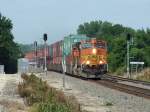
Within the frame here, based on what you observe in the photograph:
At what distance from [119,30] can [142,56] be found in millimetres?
82298

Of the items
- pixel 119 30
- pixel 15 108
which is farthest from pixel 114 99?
pixel 119 30

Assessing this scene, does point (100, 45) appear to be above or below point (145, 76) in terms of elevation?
above

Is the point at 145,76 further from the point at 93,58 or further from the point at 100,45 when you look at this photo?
the point at 93,58

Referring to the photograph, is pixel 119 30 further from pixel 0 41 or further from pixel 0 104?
pixel 0 104

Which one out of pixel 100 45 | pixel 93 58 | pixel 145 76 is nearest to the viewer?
pixel 93 58

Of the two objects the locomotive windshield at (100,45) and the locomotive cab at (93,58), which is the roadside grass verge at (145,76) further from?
the locomotive windshield at (100,45)

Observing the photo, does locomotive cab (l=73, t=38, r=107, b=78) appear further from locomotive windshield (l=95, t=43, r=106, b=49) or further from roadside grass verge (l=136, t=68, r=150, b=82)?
roadside grass verge (l=136, t=68, r=150, b=82)

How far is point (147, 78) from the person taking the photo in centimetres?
5006

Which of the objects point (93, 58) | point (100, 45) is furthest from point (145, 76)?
point (93, 58)

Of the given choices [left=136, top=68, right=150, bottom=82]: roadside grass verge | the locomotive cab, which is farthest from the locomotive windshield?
[left=136, top=68, right=150, bottom=82]: roadside grass verge

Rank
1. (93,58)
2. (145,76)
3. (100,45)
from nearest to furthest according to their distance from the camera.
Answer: (93,58) → (100,45) → (145,76)

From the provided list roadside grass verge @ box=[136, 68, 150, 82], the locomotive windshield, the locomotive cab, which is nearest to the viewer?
the locomotive cab

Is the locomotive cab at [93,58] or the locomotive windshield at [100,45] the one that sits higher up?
the locomotive windshield at [100,45]

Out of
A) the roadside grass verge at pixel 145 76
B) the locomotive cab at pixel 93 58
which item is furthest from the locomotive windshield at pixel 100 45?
the roadside grass verge at pixel 145 76
